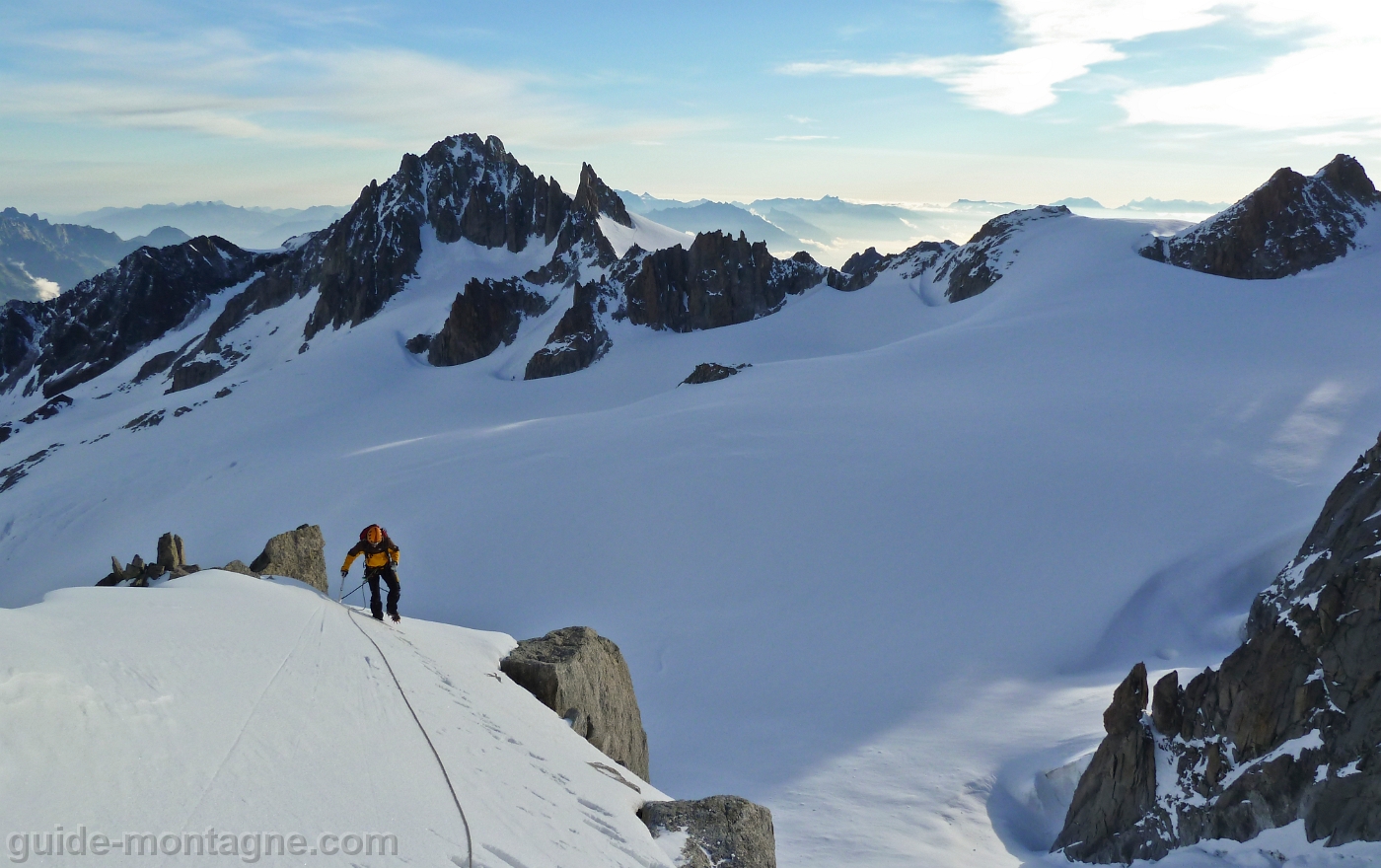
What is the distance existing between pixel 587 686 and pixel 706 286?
7175 cm

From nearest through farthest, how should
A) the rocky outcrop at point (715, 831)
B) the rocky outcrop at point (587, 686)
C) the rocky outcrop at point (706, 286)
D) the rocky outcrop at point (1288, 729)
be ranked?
the rocky outcrop at point (715, 831)
the rocky outcrop at point (1288, 729)
the rocky outcrop at point (587, 686)
the rocky outcrop at point (706, 286)

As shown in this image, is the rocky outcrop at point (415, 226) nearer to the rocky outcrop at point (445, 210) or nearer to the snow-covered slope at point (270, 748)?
the rocky outcrop at point (445, 210)

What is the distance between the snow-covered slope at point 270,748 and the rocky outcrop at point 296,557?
16.0ft

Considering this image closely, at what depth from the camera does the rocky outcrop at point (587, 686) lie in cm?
1202

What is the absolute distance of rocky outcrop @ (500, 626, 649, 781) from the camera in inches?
473

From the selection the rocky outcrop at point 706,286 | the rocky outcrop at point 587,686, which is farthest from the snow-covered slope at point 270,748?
the rocky outcrop at point 706,286

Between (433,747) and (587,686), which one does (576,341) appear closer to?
(587,686)

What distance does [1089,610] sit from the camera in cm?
2205

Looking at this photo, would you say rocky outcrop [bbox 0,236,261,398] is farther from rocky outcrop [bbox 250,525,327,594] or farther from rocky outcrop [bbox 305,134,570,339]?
rocky outcrop [bbox 250,525,327,594]

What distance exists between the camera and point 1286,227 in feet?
194

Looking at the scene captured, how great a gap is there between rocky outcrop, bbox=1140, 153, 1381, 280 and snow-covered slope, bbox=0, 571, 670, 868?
66.4 meters

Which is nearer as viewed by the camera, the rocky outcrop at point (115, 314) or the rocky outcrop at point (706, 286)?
the rocky outcrop at point (706, 286)

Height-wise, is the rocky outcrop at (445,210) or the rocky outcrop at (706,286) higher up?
the rocky outcrop at (445,210)

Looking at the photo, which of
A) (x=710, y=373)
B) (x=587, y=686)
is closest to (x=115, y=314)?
(x=710, y=373)
